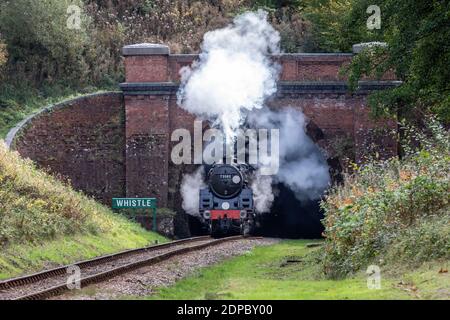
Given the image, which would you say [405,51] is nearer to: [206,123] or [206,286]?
[206,286]

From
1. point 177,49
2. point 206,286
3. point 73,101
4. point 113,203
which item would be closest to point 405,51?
point 206,286

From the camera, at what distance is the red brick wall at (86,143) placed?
32656 mm

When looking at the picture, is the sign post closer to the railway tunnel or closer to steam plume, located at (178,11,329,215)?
the railway tunnel

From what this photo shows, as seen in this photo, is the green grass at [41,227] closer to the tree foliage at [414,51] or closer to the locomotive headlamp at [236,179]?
the locomotive headlamp at [236,179]

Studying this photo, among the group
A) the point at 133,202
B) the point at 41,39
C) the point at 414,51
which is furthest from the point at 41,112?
the point at 414,51

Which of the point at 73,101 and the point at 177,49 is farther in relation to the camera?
the point at 177,49

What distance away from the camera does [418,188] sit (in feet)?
51.0

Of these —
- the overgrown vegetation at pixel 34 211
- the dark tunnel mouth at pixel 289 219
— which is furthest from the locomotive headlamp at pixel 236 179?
the overgrown vegetation at pixel 34 211

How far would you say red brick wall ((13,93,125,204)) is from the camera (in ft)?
107

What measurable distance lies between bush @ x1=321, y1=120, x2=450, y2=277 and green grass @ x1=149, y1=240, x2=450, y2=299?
2.08 feet

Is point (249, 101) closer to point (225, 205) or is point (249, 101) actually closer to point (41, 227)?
point (225, 205)

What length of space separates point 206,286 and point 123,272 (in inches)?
85.5

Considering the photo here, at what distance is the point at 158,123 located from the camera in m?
33.3

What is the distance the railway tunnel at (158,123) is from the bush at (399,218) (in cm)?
1550
